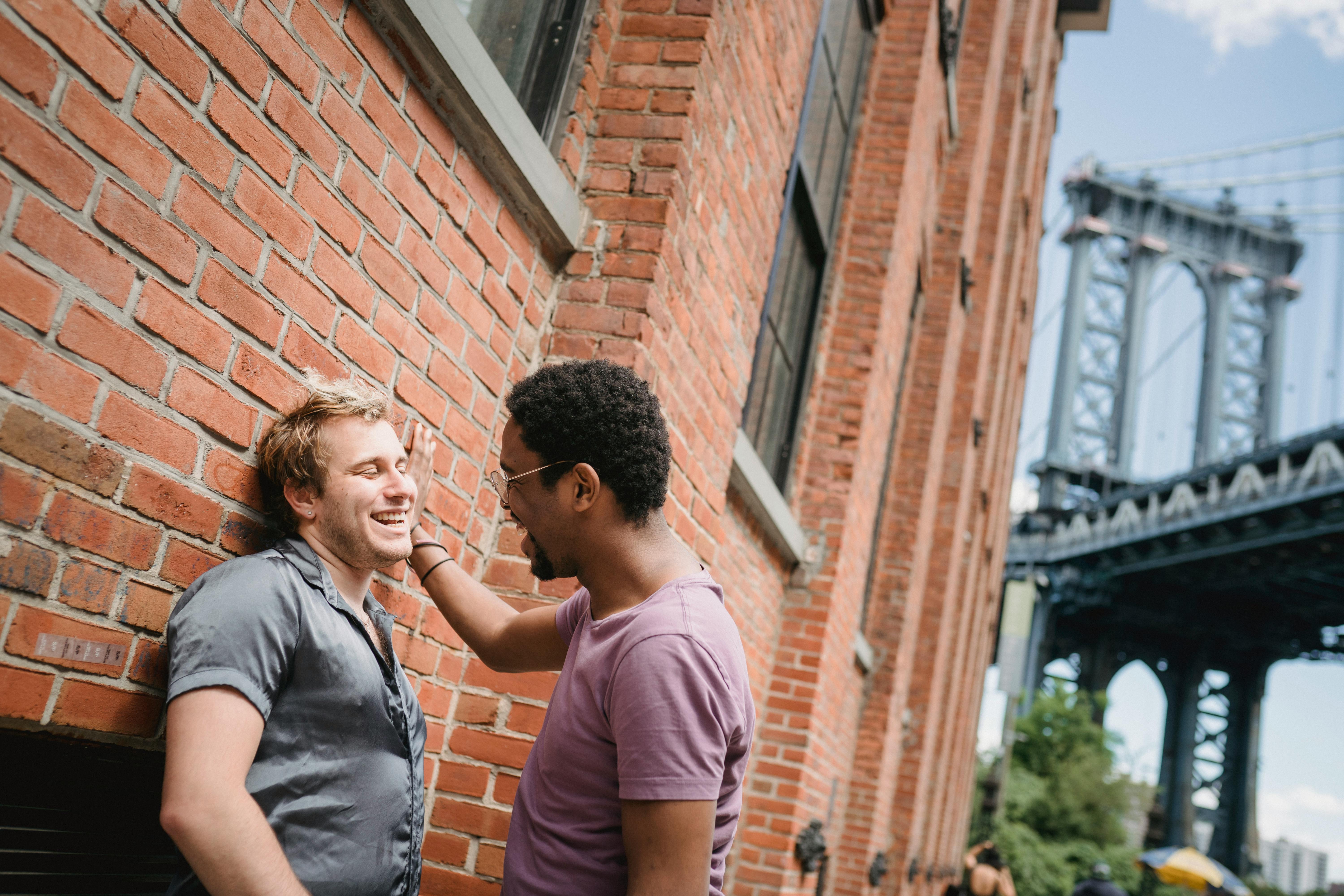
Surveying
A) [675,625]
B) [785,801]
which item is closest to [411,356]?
[675,625]

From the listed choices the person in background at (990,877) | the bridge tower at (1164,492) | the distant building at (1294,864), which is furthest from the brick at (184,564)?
the distant building at (1294,864)

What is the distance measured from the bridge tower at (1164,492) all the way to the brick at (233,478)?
897 inches

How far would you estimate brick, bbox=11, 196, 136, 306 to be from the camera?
4.07 feet

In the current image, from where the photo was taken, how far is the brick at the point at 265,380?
64.6 inches

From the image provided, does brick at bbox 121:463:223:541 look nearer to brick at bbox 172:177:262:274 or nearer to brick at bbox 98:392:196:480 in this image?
brick at bbox 98:392:196:480

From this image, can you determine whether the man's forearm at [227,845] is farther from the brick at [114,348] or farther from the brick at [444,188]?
the brick at [444,188]

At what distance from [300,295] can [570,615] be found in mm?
832

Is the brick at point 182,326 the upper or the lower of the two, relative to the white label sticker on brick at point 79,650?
upper

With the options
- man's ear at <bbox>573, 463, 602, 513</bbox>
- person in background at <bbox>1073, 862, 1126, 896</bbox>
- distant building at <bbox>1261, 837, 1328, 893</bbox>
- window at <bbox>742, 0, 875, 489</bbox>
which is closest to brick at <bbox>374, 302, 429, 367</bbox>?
man's ear at <bbox>573, 463, 602, 513</bbox>

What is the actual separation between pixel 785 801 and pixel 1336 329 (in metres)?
72.3

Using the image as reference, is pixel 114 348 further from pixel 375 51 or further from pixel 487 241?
pixel 487 241

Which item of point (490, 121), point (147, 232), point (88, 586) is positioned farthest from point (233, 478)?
point (490, 121)

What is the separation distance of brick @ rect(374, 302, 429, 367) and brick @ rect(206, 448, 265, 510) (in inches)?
16.8

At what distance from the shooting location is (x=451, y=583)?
2.20 meters
